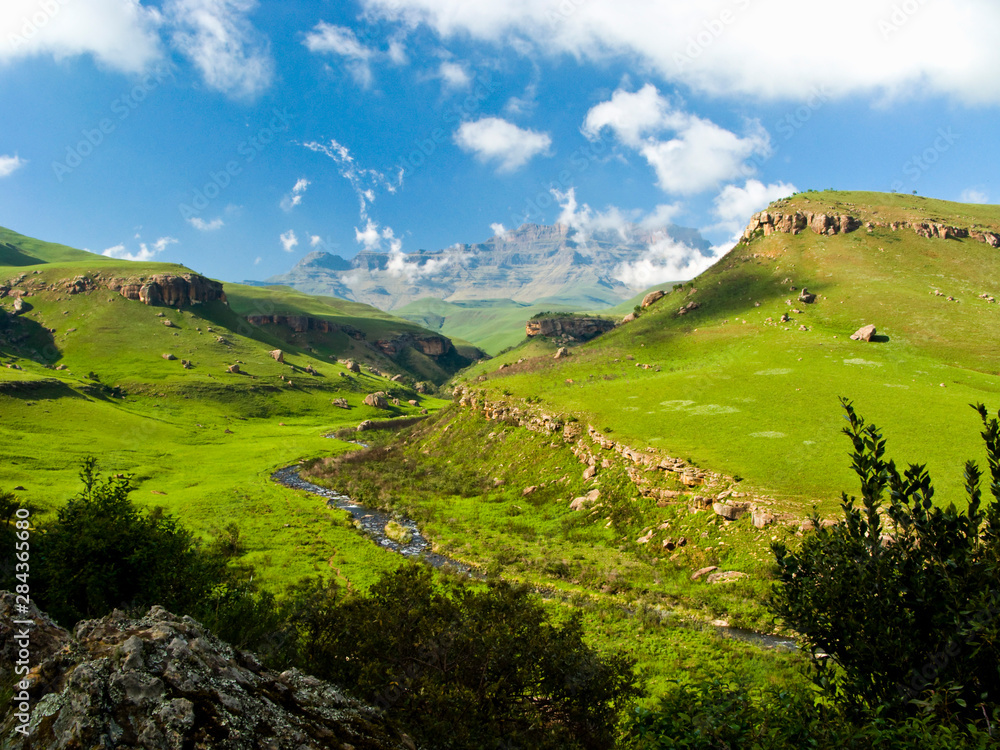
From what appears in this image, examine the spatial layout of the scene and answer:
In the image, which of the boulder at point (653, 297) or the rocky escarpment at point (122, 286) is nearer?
the boulder at point (653, 297)

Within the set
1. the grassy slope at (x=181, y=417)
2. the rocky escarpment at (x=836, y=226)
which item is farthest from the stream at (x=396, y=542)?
the rocky escarpment at (x=836, y=226)

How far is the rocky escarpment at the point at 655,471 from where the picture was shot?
29.4 meters

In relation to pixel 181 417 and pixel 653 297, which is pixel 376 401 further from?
pixel 653 297

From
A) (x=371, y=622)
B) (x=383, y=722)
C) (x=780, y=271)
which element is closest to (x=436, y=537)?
(x=371, y=622)

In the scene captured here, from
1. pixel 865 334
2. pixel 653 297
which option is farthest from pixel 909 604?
pixel 653 297

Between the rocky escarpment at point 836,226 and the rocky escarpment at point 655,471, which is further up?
the rocky escarpment at point 836,226

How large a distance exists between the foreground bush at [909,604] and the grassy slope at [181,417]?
30.2m

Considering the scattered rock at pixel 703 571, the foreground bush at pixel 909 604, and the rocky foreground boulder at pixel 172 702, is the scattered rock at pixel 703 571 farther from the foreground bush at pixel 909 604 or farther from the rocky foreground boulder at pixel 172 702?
the rocky foreground boulder at pixel 172 702

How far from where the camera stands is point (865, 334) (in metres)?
64.0

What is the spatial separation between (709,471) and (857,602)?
2754 centimetres

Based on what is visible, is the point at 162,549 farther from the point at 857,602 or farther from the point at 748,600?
the point at 748,600

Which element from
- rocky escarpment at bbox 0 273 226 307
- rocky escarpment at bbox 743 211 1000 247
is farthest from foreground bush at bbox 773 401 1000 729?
rocky escarpment at bbox 0 273 226 307

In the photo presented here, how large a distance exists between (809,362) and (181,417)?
421ft

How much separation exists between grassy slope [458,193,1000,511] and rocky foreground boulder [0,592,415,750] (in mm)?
29399
